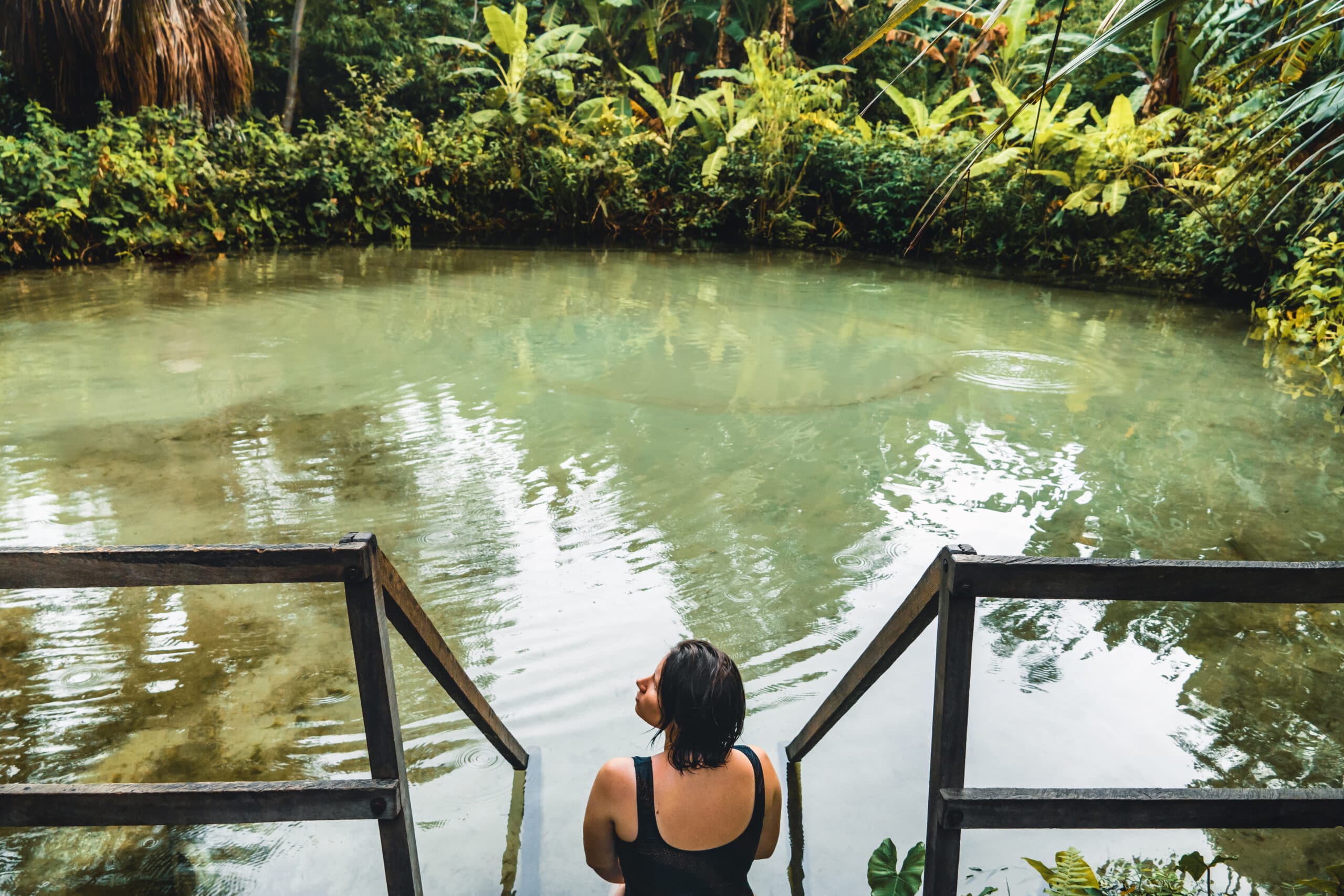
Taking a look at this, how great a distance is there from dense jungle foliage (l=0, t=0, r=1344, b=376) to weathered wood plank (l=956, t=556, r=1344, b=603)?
23.1 feet

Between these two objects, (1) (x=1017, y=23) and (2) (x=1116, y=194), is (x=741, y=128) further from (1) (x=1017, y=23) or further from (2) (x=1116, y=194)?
(2) (x=1116, y=194)

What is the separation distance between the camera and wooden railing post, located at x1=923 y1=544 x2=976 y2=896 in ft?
5.05

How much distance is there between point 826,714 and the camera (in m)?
2.32

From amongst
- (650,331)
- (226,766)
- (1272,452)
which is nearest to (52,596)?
(226,766)

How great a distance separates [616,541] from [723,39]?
1425cm

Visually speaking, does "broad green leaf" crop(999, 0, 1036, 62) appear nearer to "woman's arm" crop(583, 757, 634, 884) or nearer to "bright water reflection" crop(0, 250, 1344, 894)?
"bright water reflection" crop(0, 250, 1344, 894)

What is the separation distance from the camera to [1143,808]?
158 centimetres

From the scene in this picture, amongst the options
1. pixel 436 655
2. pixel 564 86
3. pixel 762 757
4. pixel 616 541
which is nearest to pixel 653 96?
pixel 564 86

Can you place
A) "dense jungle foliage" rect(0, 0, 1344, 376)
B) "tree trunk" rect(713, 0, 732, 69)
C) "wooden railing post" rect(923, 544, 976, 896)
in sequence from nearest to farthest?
"wooden railing post" rect(923, 544, 976, 896) < "dense jungle foliage" rect(0, 0, 1344, 376) < "tree trunk" rect(713, 0, 732, 69)

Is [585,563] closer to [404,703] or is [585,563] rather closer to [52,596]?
[404,703]

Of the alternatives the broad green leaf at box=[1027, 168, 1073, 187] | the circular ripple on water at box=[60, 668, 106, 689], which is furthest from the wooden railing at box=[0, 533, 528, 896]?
the broad green leaf at box=[1027, 168, 1073, 187]

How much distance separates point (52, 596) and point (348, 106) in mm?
16184

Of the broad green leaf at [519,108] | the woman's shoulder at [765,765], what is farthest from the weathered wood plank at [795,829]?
the broad green leaf at [519,108]

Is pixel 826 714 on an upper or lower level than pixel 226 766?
upper
